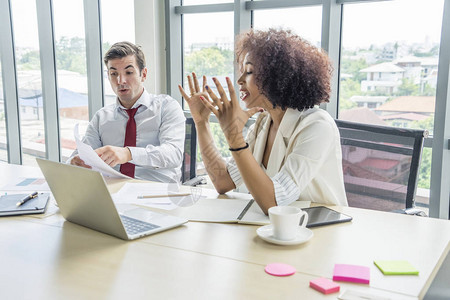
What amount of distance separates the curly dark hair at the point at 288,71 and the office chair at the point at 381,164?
0.29 metres

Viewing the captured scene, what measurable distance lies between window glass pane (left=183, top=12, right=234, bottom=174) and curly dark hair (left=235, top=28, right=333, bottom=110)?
1767 mm

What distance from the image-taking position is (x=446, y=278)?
1.34m

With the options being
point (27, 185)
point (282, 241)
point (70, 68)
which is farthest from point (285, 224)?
point (70, 68)

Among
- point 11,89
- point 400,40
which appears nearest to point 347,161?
point 400,40

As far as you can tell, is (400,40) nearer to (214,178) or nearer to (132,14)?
(214,178)

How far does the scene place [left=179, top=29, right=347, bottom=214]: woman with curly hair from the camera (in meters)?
1.56

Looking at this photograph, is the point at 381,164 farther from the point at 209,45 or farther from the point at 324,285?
the point at 209,45

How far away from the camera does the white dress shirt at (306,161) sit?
61.5 inches

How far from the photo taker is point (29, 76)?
436 cm

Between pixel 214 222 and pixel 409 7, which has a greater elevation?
pixel 409 7

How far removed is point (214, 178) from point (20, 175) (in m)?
0.93

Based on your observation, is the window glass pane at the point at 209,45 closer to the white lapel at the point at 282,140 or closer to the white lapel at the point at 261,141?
the white lapel at the point at 261,141

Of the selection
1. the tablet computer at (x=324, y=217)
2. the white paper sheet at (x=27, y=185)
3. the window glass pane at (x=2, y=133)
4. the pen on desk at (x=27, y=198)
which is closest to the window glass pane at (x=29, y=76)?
the window glass pane at (x=2, y=133)

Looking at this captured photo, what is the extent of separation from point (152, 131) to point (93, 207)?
129cm
